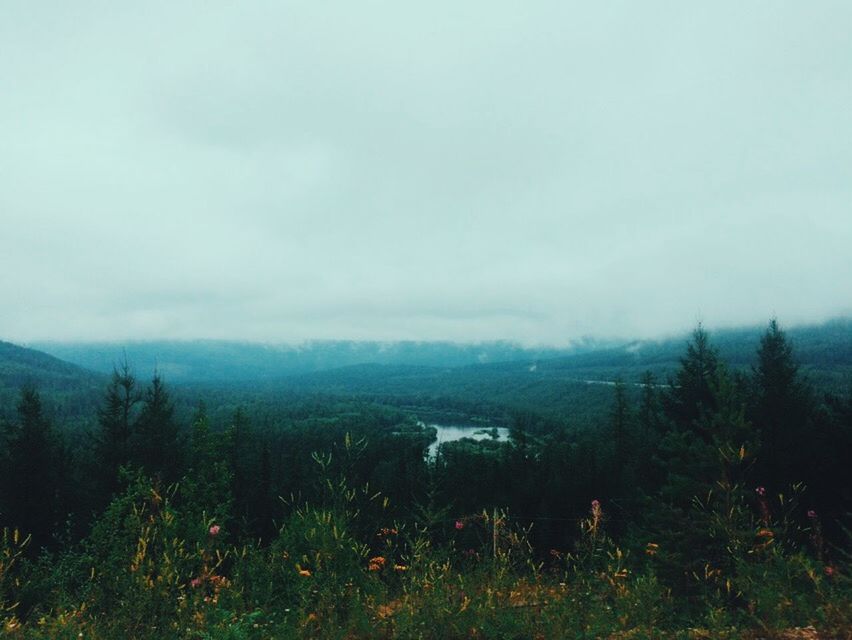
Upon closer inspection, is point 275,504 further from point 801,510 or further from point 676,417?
point 801,510

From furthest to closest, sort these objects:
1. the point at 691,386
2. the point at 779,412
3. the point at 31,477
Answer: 1. the point at 31,477
2. the point at 691,386
3. the point at 779,412

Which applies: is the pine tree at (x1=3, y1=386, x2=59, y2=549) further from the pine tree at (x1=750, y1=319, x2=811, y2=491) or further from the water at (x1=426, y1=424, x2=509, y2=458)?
the water at (x1=426, y1=424, x2=509, y2=458)

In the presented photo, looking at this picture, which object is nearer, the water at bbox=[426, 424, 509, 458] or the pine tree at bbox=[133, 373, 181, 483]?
the pine tree at bbox=[133, 373, 181, 483]

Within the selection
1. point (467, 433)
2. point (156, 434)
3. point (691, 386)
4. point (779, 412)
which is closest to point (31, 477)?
point (156, 434)

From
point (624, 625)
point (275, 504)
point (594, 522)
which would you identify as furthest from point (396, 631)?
point (275, 504)

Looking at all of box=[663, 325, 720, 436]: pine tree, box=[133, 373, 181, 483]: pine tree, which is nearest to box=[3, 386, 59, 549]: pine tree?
box=[133, 373, 181, 483]: pine tree

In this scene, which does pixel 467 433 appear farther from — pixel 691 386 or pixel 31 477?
pixel 691 386

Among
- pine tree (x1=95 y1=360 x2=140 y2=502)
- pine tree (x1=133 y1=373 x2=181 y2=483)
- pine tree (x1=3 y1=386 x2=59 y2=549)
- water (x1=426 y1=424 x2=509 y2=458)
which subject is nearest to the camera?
pine tree (x1=3 y1=386 x2=59 y2=549)

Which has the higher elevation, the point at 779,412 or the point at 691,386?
the point at 691,386

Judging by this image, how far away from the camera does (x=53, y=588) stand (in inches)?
222

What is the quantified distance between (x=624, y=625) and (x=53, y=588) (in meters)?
6.35

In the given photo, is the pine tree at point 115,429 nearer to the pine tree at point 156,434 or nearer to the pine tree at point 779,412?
the pine tree at point 156,434

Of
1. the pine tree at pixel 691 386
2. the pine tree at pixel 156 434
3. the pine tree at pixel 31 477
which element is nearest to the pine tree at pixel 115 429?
the pine tree at pixel 156 434

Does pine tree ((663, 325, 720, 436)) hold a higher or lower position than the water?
higher
